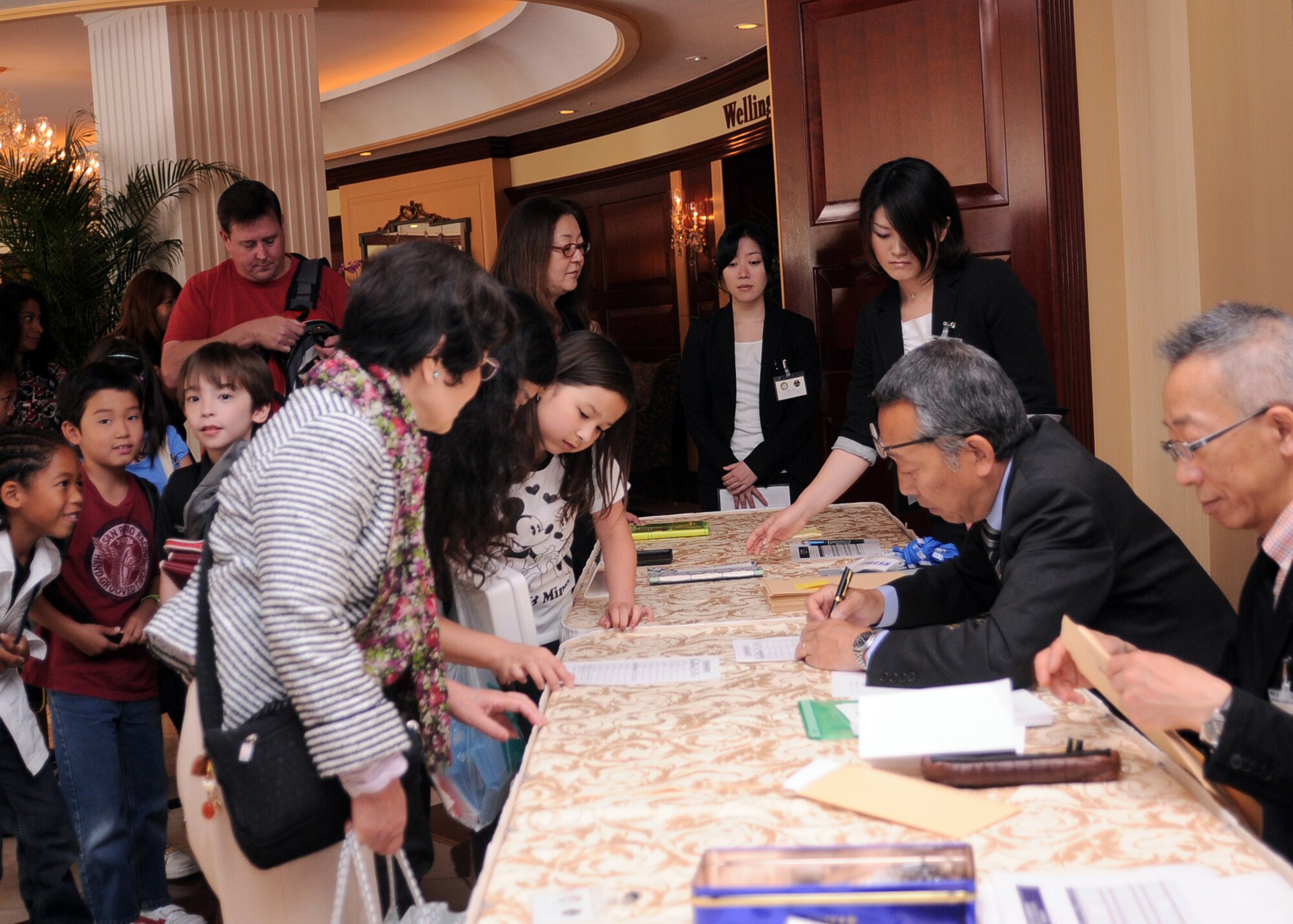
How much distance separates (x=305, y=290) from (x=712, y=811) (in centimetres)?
276

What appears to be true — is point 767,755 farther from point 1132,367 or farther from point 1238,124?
point 1132,367

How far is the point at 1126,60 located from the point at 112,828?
146 inches

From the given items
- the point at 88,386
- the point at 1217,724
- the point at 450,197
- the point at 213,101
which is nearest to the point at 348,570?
A: the point at 1217,724

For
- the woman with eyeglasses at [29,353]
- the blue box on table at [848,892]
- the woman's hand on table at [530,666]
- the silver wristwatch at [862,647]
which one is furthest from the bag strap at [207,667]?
the woman with eyeglasses at [29,353]

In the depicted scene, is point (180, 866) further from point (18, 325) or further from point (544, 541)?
point (18, 325)

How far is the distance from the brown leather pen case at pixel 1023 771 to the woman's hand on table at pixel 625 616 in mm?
976

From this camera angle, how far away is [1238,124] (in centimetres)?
308

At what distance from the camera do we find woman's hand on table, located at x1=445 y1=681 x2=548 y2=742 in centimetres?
179

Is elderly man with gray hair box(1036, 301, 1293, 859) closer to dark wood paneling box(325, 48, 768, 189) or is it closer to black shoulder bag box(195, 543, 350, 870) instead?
black shoulder bag box(195, 543, 350, 870)

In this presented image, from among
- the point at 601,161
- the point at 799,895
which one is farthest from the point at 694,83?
the point at 799,895

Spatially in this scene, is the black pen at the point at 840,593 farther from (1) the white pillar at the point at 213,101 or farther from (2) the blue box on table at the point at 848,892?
(1) the white pillar at the point at 213,101

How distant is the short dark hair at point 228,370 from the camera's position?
9.52 feet

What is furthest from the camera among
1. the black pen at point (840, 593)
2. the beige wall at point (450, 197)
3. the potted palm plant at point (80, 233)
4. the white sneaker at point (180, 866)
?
the beige wall at point (450, 197)

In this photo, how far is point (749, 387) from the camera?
4277 millimetres
